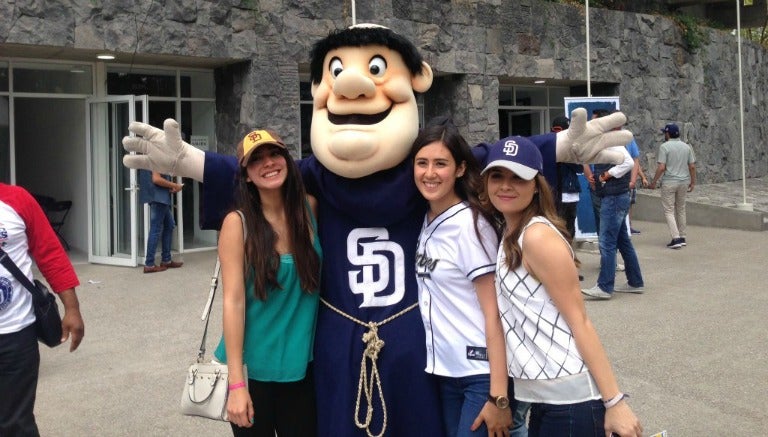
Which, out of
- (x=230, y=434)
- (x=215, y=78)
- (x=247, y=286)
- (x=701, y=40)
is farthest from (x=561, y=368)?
(x=701, y=40)

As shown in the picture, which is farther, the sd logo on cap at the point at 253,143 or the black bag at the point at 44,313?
the black bag at the point at 44,313

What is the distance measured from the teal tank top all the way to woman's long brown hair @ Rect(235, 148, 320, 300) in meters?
0.04

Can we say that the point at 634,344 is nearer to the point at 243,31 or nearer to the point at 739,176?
the point at 243,31

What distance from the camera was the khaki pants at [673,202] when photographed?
10984 mm

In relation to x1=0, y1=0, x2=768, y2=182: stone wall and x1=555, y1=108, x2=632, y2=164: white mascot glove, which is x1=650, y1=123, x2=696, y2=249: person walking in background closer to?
x1=0, y1=0, x2=768, y2=182: stone wall

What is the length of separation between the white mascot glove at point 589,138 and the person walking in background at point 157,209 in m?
6.65

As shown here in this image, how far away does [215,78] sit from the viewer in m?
10.8

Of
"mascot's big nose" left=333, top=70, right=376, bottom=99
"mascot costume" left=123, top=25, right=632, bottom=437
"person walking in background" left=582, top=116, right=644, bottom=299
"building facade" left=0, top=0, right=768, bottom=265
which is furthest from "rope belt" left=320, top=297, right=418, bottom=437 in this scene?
"building facade" left=0, top=0, right=768, bottom=265

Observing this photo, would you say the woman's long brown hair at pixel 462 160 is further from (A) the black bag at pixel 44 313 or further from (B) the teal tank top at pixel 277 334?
A: (A) the black bag at pixel 44 313

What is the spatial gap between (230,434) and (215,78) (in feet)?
23.9

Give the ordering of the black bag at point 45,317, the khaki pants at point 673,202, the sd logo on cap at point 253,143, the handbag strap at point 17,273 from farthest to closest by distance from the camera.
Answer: the khaki pants at point 673,202, the black bag at point 45,317, the handbag strap at point 17,273, the sd logo on cap at point 253,143

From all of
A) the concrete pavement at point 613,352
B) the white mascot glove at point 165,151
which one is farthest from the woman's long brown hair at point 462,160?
the concrete pavement at point 613,352

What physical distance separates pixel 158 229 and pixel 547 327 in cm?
748

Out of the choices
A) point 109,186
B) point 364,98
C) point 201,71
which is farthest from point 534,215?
point 201,71
